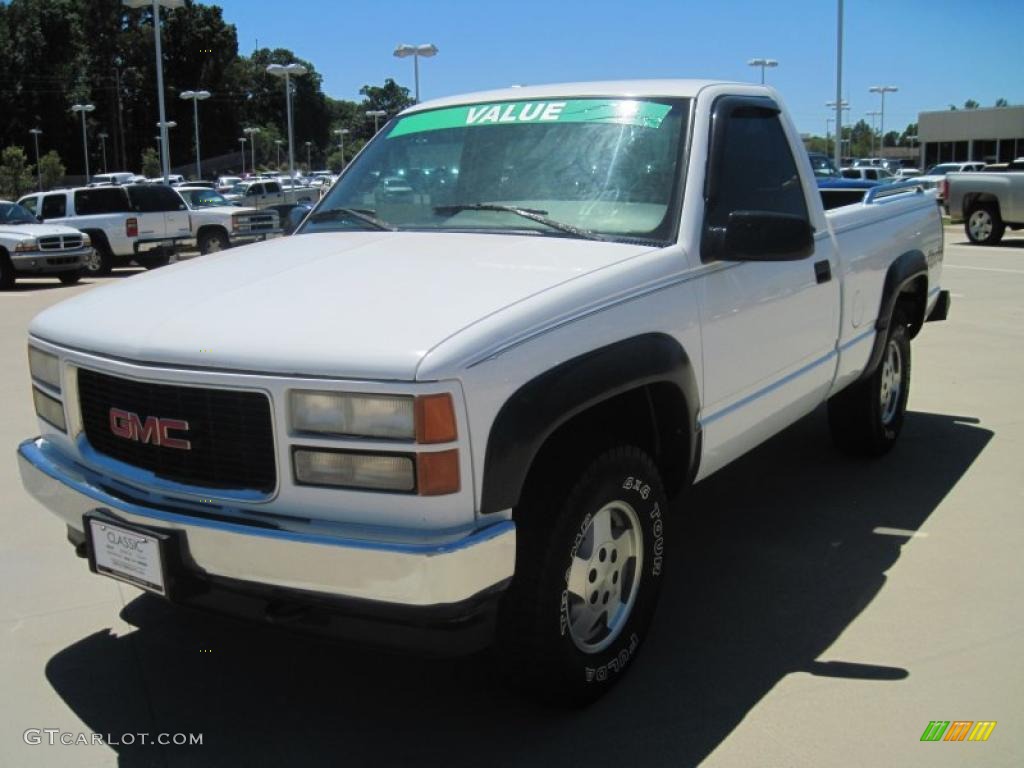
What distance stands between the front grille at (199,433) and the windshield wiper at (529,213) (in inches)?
54.1

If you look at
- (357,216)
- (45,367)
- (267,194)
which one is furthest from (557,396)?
(267,194)

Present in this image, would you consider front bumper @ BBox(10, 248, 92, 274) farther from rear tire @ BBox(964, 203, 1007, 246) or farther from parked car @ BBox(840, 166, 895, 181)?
parked car @ BBox(840, 166, 895, 181)

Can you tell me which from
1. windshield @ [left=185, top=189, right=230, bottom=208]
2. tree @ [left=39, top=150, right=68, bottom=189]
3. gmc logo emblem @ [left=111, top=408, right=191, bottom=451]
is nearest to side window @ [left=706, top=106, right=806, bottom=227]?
gmc logo emblem @ [left=111, top=408, right=191, bottom=451]

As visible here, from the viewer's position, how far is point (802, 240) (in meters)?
A: 3.66

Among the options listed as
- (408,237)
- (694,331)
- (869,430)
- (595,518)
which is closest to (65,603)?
(408,237)

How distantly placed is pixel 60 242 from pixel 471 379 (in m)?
17.5

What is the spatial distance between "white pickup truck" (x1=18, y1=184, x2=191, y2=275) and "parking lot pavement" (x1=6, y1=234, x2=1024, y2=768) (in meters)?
15.9

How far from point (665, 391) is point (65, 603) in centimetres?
260

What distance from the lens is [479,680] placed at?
3514 millimetres

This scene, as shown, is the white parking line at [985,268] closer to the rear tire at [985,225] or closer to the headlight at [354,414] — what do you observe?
the rear tire at [985,225]

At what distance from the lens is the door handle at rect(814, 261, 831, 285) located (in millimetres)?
4466

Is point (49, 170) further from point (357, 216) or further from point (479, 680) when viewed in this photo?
point (479, 680)

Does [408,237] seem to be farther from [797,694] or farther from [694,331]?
[797,694]

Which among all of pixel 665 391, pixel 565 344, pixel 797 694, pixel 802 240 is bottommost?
pixel 797 694
